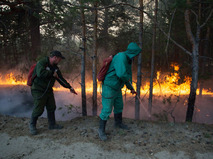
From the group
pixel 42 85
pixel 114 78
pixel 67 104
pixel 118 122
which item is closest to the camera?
pixel 114 78

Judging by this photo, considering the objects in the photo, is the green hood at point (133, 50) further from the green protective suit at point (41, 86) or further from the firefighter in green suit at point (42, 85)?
the green protective suit at point (41, 86)

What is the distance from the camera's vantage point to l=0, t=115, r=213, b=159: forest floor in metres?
3.10

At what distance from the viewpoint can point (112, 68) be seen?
366 centimetres

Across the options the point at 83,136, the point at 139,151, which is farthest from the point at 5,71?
the point at 139,151

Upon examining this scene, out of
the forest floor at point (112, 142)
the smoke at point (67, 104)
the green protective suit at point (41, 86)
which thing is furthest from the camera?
the smoke at point (67, 104)

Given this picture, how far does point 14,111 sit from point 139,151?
11.1 meters

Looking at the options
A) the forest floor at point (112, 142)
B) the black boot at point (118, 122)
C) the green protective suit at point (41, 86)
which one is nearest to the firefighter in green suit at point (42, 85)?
the green protective suit at point (41, 86)

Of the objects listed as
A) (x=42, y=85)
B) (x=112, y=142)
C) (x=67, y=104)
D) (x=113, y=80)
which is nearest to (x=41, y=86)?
(x=42, y=85)

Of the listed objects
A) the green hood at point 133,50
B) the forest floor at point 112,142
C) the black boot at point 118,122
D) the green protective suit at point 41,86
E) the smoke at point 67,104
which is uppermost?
the green hood at point 133,50

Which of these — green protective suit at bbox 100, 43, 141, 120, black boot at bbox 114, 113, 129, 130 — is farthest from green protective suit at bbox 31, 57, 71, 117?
black boot at bbox 114, 113, 129, 130

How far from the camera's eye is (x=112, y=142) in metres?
3.51

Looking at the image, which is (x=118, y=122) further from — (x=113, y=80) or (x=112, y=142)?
(x=113, y=80)

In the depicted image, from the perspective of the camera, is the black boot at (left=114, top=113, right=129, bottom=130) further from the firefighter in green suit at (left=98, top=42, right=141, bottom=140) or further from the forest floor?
the firefighter in green suit at (left=98, top=42, right=141, bottom=140)

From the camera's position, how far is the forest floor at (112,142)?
3096 mm
